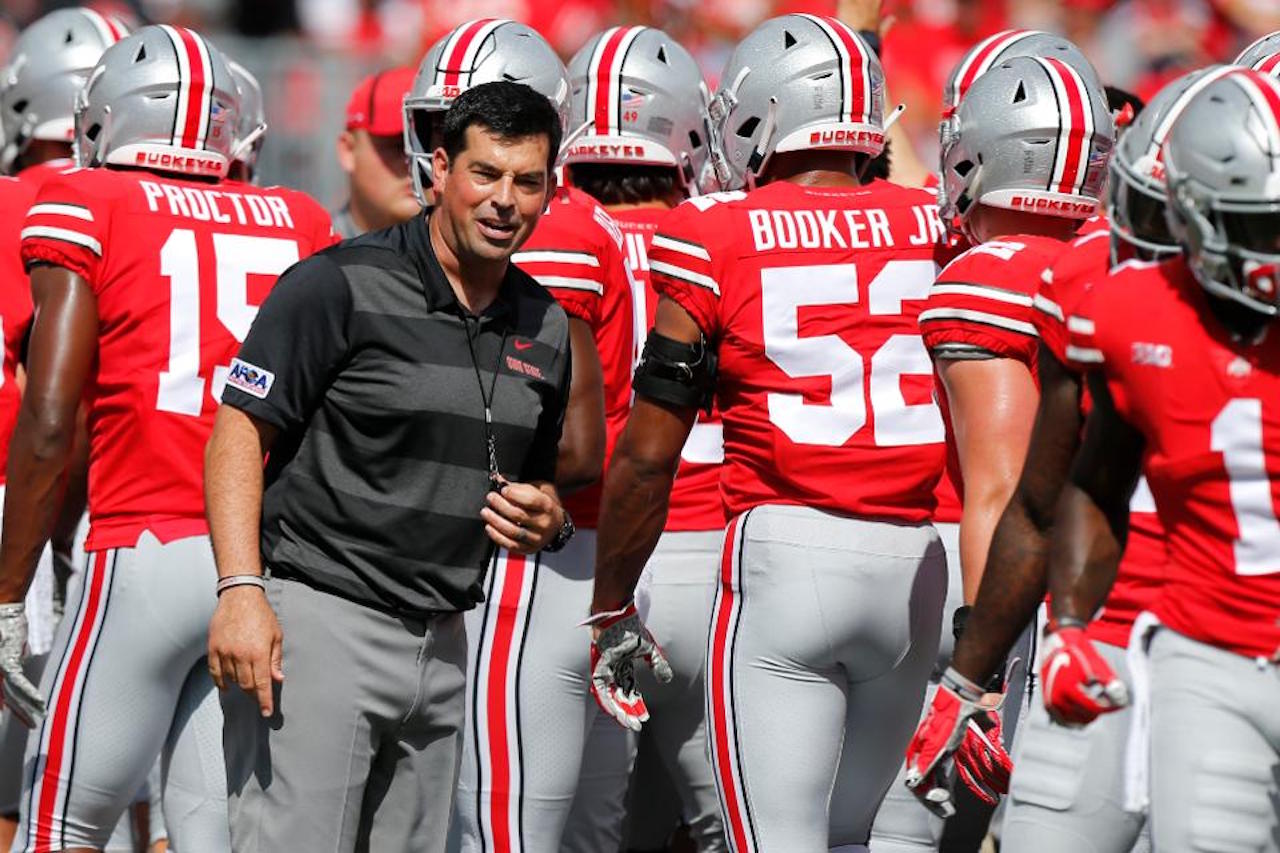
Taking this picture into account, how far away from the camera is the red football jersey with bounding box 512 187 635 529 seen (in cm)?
492

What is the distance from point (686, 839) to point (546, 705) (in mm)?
1801

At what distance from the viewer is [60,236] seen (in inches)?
184

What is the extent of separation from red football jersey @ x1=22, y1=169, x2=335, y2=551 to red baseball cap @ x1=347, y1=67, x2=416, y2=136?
8.38 feet

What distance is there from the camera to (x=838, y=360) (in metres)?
4.57

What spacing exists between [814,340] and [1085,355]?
127 centimetres

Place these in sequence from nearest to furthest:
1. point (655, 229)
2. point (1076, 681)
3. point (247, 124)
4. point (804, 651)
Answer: point (1076, 681) < point (804, 651) < point (655, 229) < point (247, 124)

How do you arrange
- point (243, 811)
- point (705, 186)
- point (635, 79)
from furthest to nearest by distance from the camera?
point (705, 186) < point (635, 79) < point (243, 811)

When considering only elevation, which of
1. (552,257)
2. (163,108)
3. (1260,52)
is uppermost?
(1260,52)

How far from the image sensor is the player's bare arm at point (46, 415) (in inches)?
182

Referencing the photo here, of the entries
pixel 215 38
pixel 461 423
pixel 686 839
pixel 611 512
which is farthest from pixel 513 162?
pixel 215 38

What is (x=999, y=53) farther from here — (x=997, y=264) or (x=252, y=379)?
(x=252, y=379)

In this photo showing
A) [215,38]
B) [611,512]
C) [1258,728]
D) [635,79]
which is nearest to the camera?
[1258,728]

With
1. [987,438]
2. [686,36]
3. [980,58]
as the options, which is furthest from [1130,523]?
[686,36]

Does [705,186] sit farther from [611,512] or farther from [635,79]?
[611,512]
